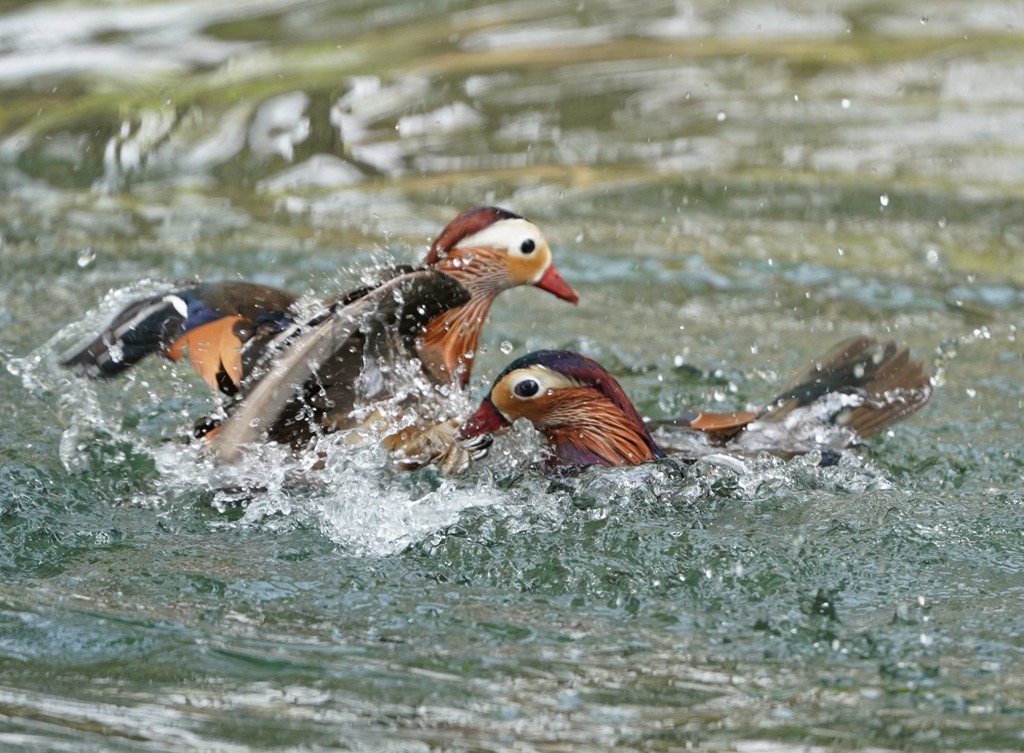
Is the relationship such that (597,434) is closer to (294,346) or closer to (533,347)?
(294,346)

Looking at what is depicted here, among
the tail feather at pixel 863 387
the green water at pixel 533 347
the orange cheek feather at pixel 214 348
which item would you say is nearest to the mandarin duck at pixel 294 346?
the orange cheek feather at pixel 214 348

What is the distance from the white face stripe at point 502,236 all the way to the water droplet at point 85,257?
237 cm

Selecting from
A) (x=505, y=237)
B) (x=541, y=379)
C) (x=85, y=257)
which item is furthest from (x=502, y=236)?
(x=85, y=257)

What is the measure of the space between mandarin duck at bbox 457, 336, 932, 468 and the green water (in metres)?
0.14

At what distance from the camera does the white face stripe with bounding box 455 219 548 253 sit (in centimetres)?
520

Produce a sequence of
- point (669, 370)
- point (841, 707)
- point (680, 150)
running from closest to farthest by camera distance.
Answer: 1. point (841, 707)
2. point (669, 370)
3. point (680, 150)

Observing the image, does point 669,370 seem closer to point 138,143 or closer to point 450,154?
point 450,154

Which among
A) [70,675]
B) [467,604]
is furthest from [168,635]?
[467,604]

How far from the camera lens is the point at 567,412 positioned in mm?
4664

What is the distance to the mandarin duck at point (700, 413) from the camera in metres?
4.59

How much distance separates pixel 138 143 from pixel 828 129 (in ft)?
12.5

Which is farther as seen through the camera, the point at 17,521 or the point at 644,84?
the point at 644,84

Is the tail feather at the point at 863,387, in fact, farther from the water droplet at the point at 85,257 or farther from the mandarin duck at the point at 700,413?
the water droplet at the point at 85,257

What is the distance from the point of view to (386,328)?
4.43m
